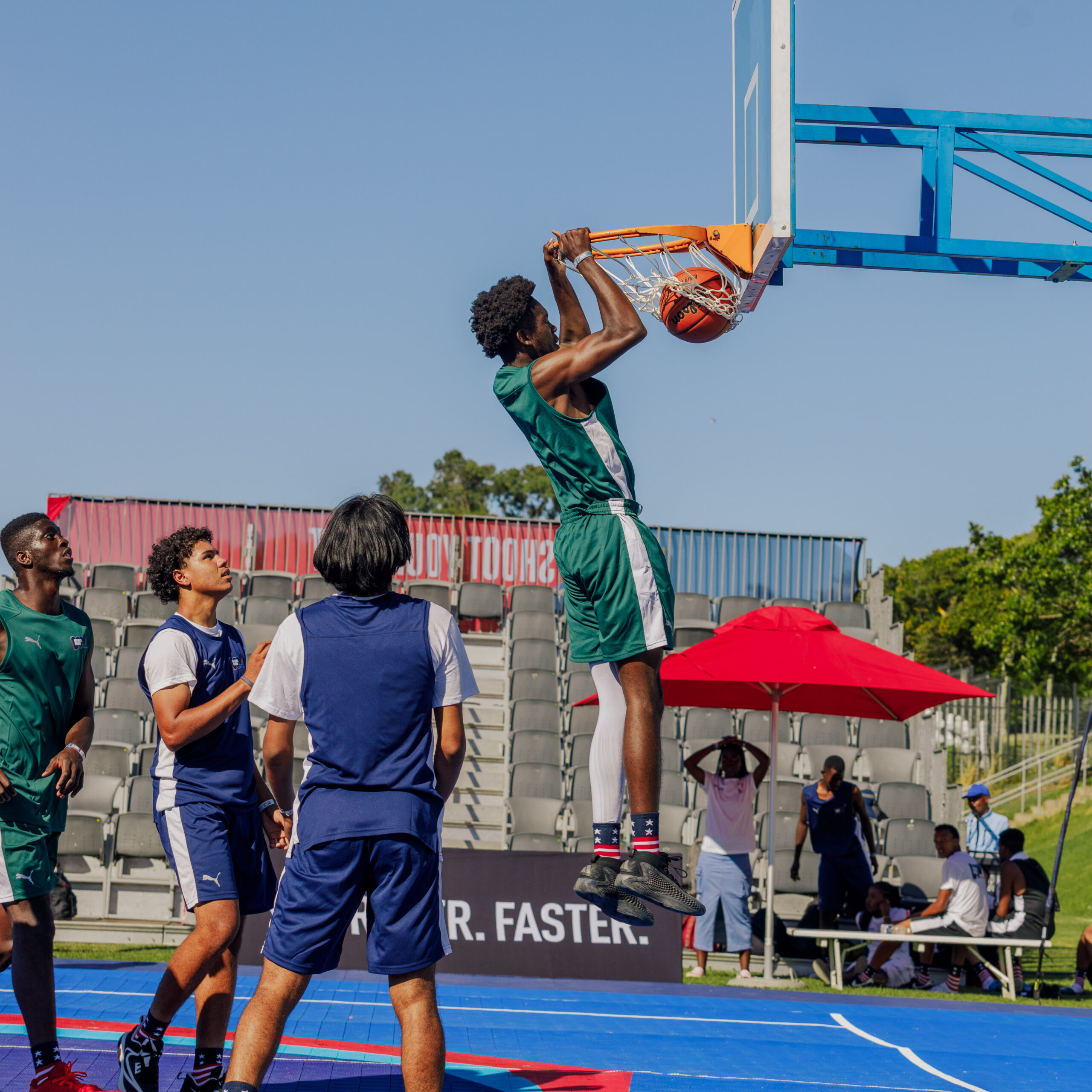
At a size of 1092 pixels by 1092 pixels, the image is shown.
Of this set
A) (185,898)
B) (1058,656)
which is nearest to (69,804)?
(185,898)

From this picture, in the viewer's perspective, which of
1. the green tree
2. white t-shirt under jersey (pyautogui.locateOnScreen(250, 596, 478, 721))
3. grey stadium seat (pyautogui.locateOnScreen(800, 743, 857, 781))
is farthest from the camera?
the green tree

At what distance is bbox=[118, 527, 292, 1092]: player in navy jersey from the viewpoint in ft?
13.6

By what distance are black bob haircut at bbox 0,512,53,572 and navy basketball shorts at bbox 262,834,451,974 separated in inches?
77.7

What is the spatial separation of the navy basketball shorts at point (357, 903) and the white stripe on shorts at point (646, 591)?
3.66 feet

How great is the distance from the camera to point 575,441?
410 centimetres

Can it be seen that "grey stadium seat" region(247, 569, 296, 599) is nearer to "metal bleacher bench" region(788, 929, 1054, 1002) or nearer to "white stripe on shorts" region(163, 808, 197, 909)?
"metal bleacher bench" region(788, 929, 1054, 1002)

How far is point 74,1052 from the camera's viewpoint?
498cm

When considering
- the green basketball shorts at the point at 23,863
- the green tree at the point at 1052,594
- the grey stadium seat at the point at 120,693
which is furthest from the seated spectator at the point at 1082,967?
the green tree at the point at 1052,594

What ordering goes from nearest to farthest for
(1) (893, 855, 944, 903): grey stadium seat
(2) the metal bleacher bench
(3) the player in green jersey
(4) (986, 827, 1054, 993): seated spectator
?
(3) the player in green jersey < (2) the metal bleacher bench < (4) (986, 827, 1054, 993): seated spectator < (1) (893, 855, 944, 903): grey stadium seat

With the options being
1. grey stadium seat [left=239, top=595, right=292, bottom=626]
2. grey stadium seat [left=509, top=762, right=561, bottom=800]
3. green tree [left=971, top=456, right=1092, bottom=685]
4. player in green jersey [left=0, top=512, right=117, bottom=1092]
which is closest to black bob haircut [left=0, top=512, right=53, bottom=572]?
player in green jersey [left=0, top=512, right=117, bottom=1092]

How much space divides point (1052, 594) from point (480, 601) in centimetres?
1570

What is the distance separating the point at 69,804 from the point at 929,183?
421 inches

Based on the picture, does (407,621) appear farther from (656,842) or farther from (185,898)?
(185,898)

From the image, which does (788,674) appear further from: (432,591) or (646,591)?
(432,591)
